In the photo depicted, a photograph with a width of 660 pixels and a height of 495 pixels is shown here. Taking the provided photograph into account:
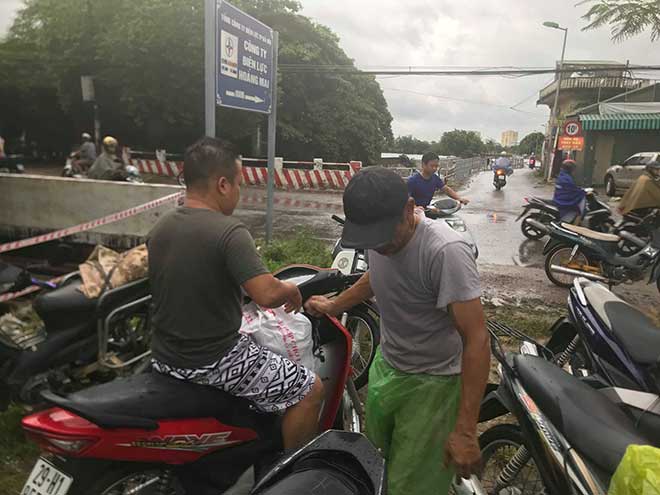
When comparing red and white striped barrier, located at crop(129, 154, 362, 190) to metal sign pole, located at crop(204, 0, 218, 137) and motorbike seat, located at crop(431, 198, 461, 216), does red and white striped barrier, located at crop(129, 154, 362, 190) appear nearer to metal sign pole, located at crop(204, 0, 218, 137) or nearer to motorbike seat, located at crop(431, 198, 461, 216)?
motorbike seat, located at crop(431, 198, 461, 216)

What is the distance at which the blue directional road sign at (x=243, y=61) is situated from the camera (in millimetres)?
5180

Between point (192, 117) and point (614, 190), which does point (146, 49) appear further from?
point (614, 190)

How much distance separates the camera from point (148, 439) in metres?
1.70

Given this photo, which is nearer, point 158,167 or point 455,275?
point 455,275

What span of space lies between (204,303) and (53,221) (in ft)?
18.9

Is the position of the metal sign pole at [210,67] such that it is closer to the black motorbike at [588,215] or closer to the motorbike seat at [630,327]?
the motorbike seat at [630,327]

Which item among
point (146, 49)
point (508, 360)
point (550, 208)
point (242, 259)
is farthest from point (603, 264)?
point (146, 49)

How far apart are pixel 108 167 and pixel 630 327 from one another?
24.8 ft

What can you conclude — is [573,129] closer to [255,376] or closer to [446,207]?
[446,207]

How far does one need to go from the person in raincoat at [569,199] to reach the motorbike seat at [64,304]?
7371 millimetres

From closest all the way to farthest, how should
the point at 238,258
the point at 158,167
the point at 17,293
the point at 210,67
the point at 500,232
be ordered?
1. the point at 238,258
2. the point at 17,293
3. the point at 210,67
4. the point at 500,232
5. the point at 158,167

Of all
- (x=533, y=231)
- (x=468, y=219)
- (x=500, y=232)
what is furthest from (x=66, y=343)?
(x=468, y=219)

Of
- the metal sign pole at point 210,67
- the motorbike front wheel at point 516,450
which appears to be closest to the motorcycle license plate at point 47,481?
the motorbike front wheel at point 516,450

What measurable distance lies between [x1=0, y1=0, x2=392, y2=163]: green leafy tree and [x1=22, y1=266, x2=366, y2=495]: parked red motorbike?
1884 centimetres
